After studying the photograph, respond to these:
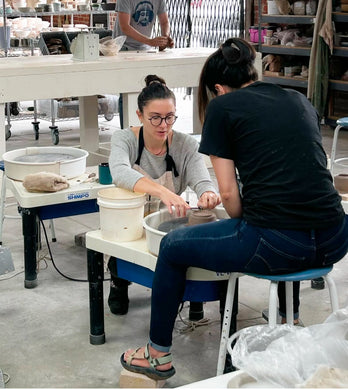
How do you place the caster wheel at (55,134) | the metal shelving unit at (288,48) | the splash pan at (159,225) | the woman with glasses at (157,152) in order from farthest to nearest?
1. the metal shelving unit at (288,48)
2. the caster wheel at (55,134)
3. the woman with glasses at (157,152)
4. the splash pan at (159,225)

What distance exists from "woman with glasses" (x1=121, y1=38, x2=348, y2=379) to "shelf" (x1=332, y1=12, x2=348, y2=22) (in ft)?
19.0

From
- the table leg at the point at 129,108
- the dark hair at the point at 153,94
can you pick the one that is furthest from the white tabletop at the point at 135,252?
the table leg at the point at 129,108

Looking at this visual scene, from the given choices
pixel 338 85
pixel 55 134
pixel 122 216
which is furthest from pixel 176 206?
pixel 338 85

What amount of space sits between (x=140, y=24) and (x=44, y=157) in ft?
10.0

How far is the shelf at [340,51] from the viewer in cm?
809

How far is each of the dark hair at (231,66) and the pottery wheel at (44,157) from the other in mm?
1493

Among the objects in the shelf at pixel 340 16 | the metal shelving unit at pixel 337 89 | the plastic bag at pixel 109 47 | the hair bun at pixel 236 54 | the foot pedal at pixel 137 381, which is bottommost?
the foot pedal at pixel 137 381

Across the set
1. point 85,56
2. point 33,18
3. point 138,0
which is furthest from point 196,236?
point 33,18

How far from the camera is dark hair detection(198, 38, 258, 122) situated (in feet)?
8.54

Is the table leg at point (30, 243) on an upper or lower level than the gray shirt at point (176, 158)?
lower

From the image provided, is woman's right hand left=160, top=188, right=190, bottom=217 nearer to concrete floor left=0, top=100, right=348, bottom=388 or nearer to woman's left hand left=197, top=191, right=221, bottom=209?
woman's left hand left=197, top=191, right=221, bottom=209

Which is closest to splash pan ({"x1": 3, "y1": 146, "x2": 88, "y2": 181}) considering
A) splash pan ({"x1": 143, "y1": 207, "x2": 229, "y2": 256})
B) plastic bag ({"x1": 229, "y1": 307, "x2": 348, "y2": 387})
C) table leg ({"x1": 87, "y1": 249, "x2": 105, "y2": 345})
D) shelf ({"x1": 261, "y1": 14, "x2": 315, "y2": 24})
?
table leg ({"x1": 87, "y1": 249, "x2": 105, "y2": 345})

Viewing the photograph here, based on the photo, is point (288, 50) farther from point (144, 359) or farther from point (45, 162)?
point (144, 359)

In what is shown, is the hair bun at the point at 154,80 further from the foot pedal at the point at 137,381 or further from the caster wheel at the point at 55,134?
the caster wheel at the point at 55,134
